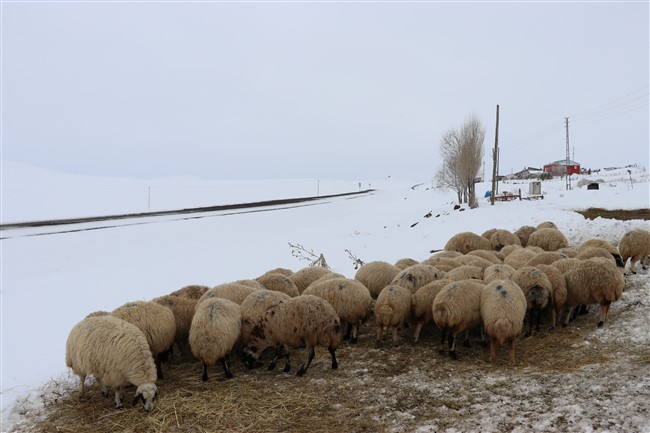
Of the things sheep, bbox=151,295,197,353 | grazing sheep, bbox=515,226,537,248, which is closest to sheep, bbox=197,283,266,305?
sheep, bbox=151,295,197,353

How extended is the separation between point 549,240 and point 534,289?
5.76 metres

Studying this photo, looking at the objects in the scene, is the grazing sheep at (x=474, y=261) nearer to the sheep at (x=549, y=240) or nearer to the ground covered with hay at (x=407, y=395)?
the ground covered with hay at (x=407, y=395)

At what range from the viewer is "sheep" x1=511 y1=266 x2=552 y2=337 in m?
7.42

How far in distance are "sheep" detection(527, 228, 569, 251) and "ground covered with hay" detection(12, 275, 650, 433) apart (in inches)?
208

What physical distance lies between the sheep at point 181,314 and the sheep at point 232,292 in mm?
314

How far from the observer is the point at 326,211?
35.6 m

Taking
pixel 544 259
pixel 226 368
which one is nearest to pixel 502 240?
pixel 544 259

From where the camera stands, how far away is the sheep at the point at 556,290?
7629 mm

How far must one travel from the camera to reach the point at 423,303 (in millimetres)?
7418

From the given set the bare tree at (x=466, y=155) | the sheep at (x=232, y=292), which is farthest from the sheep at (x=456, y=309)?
the bare tree at (x=466, y=155)

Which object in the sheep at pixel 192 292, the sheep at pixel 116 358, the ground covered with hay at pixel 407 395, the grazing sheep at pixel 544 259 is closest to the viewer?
the ground covered with hay at pixel 407 395

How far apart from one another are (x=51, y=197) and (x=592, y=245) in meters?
34.7

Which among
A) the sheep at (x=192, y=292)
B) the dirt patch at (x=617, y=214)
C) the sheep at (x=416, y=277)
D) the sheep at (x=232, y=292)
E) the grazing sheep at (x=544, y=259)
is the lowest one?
the sheep at (x=192, y=292)

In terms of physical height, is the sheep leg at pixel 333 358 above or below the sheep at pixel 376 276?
below
